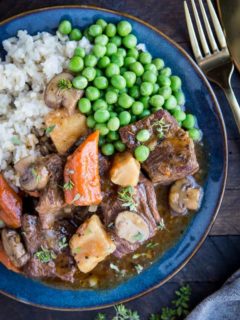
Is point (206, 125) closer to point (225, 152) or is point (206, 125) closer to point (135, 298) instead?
point (225, 152)

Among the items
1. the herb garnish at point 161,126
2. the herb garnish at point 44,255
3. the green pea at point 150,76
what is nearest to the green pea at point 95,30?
the green pea at point 150,76

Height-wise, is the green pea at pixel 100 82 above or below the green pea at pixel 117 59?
below

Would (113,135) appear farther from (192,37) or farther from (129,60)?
(192,37)

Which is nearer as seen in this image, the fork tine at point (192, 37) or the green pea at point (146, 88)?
the green pea at point (146, 88)

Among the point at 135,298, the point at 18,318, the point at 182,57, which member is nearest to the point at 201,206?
the point at 135,298

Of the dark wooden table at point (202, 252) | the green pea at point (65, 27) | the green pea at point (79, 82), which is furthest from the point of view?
the dark wooden table at point (202, 252)

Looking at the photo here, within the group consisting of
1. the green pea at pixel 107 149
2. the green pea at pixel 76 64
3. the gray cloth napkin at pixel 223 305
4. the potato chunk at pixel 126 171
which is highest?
the green pea at pixel 76 64

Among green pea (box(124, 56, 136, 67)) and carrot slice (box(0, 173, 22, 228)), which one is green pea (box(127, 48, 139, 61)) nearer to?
green pea (box(124, 56, 136, 67))

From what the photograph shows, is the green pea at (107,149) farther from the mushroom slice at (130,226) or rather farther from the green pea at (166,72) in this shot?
the green pea at (166,72)
